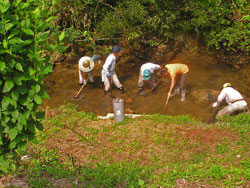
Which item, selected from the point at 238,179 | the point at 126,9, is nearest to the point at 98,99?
the point at 126,9

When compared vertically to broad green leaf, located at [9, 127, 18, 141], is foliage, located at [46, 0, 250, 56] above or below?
above

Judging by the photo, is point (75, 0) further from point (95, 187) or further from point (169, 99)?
point (95, 187)

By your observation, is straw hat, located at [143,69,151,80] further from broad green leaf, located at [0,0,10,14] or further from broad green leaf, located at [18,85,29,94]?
broad green leaf, located at [0,0,10,14]

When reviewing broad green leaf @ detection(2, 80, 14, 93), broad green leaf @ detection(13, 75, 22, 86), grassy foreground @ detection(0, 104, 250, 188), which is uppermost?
broad green leaf @ detection(13, 75, 22, 86)

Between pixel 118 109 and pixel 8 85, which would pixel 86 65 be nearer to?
pixel 118 109

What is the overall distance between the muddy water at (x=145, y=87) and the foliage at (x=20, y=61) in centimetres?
666

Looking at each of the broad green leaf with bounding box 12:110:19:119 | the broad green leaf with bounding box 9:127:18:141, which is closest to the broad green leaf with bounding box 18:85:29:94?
the broad green leaf with bounding box 12:110:19:119

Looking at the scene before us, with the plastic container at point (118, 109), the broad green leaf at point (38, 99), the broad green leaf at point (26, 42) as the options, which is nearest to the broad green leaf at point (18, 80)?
the broad green leaf at point (38, 99)

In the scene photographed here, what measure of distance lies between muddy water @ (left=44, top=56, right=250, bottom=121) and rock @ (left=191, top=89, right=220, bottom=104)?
12 cm

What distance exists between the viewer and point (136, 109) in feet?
33.6

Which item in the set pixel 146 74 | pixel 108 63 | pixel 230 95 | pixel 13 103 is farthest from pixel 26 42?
pixel 108 63

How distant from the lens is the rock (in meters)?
10.2

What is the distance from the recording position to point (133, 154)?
274 inches

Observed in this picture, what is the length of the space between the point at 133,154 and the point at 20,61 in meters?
4.14
